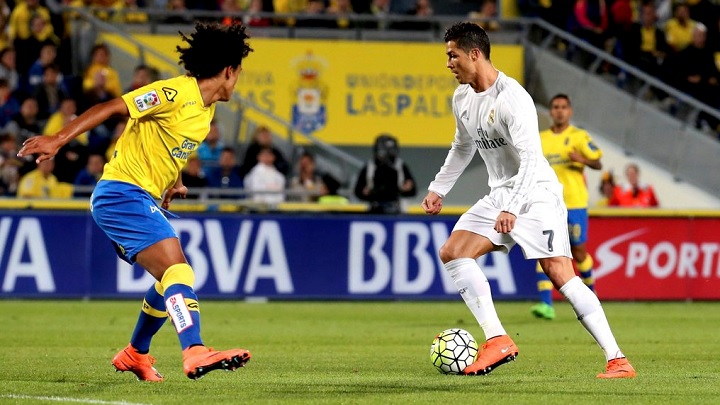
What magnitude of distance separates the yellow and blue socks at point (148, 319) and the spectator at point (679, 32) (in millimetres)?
17328

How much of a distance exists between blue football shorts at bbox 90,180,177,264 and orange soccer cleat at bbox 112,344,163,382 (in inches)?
30.3

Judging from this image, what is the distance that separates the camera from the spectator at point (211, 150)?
20.6m

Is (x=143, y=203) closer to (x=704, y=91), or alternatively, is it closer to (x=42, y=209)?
(x=42, y=209)

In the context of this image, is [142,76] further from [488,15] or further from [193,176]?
[488,15]

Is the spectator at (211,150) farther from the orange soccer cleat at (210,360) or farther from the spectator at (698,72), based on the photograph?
the orange soccer cleat at (210,360)

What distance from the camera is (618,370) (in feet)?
29.7

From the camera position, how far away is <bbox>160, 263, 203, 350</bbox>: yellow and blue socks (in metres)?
8.02

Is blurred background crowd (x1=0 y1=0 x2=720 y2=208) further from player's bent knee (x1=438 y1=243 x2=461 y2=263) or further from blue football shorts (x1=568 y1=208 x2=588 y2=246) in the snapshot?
player's bent knee (x1=438 y1=243 x2=461 y2=263)

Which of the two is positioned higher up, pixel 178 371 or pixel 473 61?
pixel 473 61

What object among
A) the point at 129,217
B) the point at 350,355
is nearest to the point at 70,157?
the point at 350,355

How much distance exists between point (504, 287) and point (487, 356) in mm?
9519

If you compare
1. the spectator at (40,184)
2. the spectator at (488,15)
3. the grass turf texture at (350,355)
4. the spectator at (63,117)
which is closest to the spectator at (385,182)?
the grass turf texture at (350,355)

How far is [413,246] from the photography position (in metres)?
18.5

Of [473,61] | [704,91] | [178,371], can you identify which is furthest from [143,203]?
[704,91]
